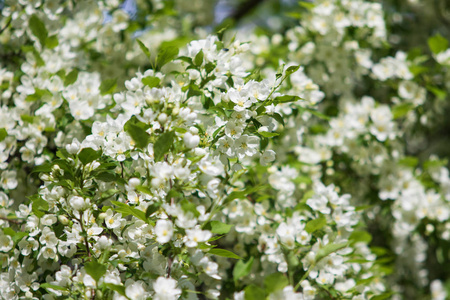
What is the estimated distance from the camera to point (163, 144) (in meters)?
1.38

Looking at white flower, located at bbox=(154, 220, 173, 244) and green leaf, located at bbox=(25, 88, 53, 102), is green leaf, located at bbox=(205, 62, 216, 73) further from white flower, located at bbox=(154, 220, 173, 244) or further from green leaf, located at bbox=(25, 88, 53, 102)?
green leaf, located at bbox=(25, 88, 53, 102)

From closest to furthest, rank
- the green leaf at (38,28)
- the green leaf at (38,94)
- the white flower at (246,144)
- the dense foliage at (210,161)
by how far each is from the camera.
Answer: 1. the dense foliage at (210,161)
2. the white flower at (246,144)
3. the green leaf at (38,94)
4. the green leaf at (38,28)

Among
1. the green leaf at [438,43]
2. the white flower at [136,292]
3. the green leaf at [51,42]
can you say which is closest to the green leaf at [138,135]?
the white flower at [136,292]

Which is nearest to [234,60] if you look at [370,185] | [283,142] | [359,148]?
[283,142]

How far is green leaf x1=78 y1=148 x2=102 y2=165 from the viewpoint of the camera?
1.48 meters

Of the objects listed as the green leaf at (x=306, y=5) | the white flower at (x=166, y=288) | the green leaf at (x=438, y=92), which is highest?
the green leaf at (x=306, y=5)

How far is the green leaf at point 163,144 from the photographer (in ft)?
4.51

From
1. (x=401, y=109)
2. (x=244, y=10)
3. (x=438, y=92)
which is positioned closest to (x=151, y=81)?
(x=401, y=109)

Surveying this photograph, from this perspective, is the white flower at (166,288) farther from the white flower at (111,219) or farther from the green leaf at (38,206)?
the green leaf at (38,206)

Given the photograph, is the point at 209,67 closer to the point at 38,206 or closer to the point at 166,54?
the point at 166,54

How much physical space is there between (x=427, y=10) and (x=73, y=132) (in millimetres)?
3629

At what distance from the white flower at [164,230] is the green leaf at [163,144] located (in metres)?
0.24

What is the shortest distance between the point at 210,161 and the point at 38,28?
1498 mm

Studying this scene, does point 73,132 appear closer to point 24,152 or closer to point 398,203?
point 24,152
